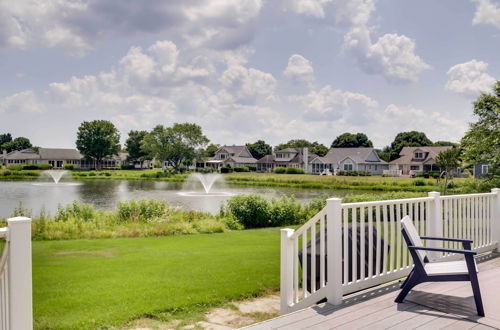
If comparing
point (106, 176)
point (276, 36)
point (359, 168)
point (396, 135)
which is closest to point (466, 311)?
point (276, 36)

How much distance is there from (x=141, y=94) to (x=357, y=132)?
65589mm

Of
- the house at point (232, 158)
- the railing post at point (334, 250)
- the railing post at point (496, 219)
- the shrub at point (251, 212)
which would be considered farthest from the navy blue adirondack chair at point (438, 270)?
the house at point (232, 158)

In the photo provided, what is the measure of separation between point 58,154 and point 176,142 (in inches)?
1373

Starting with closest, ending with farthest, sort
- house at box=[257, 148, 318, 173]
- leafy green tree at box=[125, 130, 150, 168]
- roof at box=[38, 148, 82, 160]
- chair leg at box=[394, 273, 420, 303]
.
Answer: chair leg at box=[394, 273, 420, 303] < house at box=[257, 148, 318, 173] < roof at box=[38, 148, 82, 160] < leafy green tree at box=[125, 130, 150, 168]

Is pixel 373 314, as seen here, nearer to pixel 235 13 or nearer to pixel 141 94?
pixel 235 13

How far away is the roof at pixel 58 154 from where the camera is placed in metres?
90.2

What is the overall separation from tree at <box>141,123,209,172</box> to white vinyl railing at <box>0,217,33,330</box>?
70.8 metres

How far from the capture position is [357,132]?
309 ft

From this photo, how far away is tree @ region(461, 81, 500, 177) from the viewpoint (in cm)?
1845

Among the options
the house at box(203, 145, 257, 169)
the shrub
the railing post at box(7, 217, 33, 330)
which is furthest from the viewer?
the house at box(203, 145, 257, 169)

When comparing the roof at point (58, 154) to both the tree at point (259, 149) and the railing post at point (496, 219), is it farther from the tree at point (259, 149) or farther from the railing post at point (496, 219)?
the railing post at point (496, 219)

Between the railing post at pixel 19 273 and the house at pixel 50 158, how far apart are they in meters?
96.4

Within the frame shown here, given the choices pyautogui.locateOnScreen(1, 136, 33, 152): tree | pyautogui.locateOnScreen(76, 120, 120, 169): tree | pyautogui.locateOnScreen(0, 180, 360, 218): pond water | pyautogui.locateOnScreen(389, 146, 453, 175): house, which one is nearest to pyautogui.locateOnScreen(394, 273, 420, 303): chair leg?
pyautogui.locateOnScreen(0, 180, 360, 218): pond water

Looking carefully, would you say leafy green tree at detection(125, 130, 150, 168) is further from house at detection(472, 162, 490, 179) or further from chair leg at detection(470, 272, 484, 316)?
chair leg at detection(470, 272, 484, 316)
